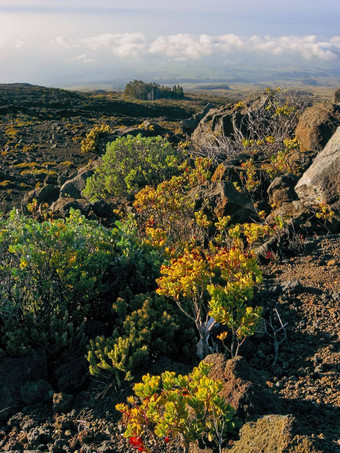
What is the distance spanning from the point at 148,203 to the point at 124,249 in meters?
2.14

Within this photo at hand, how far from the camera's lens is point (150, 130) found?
1844 centimetres

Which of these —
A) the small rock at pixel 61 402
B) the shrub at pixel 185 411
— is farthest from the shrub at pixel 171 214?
the shrub at pixel 185 411

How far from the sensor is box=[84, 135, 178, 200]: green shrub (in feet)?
33.1

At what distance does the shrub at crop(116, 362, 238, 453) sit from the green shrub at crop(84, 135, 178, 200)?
768cm

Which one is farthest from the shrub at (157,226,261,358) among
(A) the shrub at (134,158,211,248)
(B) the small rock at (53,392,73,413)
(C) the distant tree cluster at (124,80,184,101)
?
(C) the distant tree cluster at (124,80,184,101)

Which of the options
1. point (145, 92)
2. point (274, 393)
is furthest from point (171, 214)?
point (145, 92)

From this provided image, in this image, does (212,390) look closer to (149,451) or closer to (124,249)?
(149,451)

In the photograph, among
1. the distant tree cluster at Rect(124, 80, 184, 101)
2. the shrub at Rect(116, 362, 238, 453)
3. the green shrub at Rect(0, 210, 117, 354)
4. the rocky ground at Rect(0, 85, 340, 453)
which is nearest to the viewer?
the shrub at Rect(116, 362, 238, 453)

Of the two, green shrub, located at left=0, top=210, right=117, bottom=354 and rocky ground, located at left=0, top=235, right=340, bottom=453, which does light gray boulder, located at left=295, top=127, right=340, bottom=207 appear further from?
green shrub, located at left=0, top=210, right=117, bottom=354

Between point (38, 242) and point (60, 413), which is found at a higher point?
point (38, 242)

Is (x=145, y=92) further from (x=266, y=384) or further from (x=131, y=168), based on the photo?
(x=266, y=384)

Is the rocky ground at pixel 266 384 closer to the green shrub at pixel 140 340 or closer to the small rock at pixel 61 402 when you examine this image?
the small rock at pixel 61 402

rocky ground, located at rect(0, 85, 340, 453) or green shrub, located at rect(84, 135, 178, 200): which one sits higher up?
green shrub, located at rect(84, 135, 178, 200)

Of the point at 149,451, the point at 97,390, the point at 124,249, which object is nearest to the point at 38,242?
the point at 124,249
